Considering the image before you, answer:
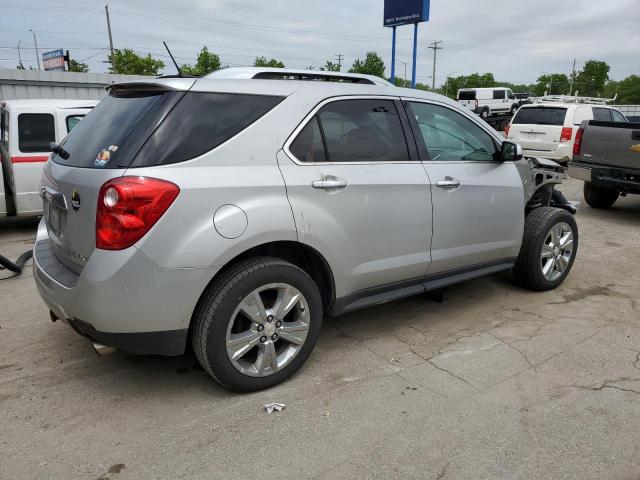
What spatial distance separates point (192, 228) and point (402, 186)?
149 cm

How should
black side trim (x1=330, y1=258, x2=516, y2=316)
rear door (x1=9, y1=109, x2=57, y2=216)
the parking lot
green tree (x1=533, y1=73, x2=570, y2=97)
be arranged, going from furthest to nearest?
green tree (x1=533, y1=73, x2=570, y2=97) < rear door (x1=9, y1=109, x2=57, y2=216) < black side trim (x1=330, y1=258, x2=516, y2=316) < the parking lot

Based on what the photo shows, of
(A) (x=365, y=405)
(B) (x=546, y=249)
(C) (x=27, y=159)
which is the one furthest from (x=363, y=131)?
(C) (x=27, y=159)

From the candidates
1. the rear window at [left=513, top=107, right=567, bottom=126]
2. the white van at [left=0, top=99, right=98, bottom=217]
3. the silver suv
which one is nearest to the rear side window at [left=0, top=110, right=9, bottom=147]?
the white van at [left=0, top=99, right=98, bottom=217]

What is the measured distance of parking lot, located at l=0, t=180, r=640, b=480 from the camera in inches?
96.7

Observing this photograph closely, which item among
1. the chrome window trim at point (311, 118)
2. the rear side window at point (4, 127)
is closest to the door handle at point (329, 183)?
the chrome window trim at point (311, 118)

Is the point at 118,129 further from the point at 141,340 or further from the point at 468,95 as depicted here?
the point at 468,95

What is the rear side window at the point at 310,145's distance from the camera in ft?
10.1

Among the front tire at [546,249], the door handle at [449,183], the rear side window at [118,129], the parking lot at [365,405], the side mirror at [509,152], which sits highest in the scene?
the rear side window at [118,129]

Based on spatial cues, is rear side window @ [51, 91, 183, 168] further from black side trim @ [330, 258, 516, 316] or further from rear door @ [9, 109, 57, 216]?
rear door @ [9, 109, 57, 216]

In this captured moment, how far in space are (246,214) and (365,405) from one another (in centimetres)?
126

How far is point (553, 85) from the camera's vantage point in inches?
4313

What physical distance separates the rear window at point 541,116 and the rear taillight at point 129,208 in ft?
39.6

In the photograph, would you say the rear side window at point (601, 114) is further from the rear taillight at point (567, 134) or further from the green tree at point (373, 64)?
the green tree at point (373, 64)

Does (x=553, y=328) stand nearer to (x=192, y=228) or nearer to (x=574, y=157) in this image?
(x=192, y=228)
